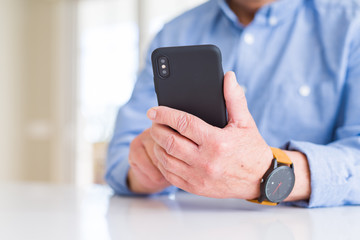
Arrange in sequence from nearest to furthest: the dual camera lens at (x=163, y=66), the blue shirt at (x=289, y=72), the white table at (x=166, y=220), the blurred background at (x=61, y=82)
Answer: the white table at (x=166, y=220) < the dual camera lens at (x=163, y=66) < the blue shirt at (x=289, y=72) < the blurred background at (x=61, y=82)

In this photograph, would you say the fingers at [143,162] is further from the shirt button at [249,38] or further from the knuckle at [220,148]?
the shirt button at [249,38]

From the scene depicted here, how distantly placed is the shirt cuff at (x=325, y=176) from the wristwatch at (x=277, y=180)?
51mm

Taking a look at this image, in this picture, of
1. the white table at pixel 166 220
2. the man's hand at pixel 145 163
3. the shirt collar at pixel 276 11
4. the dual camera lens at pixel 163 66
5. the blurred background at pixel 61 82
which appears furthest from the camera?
the blurred background at pixel 61 82

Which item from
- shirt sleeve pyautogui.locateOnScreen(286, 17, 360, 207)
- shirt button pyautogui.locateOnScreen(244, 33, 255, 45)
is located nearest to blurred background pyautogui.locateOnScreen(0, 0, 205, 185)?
shirt button pyautogui.locateOnScreen(244, 33, 255, 45)

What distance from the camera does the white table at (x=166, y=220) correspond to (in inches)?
22.6

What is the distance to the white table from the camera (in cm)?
57

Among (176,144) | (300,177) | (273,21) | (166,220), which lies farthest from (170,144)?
(273,21)

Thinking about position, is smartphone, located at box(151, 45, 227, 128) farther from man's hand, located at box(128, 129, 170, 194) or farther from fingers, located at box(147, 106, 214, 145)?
man's hand, located at box(128, 129, 170, 194)

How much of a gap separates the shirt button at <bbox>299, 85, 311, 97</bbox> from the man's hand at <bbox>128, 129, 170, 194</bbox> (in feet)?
1.29

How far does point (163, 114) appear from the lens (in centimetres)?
68

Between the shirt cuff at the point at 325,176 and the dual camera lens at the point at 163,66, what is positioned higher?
the dual camera lens at the point at 163,66

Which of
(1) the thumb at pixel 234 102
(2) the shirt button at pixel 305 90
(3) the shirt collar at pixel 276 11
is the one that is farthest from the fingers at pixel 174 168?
(3) the shirt collar at pixel 276 11

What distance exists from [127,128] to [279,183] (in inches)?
19.6

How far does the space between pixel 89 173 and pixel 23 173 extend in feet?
2.70
